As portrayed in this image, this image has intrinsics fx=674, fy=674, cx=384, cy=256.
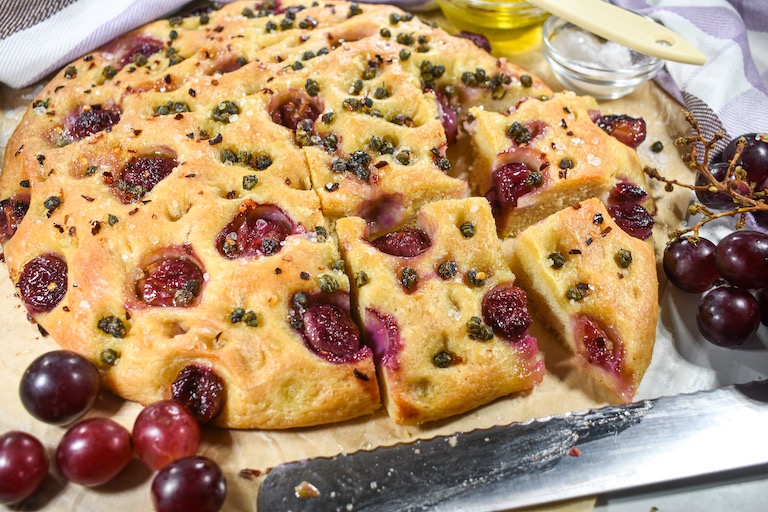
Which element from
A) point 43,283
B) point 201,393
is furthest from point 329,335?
point 43,283

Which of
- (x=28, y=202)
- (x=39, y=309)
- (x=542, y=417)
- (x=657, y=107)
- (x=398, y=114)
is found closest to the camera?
(x=542, y=417)

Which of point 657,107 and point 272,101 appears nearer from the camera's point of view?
point 272,101

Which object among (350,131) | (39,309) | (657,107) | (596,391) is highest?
(350,131)

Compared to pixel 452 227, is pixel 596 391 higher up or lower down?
lower down

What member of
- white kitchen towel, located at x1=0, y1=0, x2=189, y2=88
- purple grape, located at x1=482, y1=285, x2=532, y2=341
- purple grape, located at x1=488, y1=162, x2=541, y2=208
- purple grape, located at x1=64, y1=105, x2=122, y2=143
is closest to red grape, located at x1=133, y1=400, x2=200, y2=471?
purple grape, located at x1=482, y1=285, x2=532, y2=341

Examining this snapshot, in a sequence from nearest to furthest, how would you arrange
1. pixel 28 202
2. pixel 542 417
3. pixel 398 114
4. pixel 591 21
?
pixel 542 417 < pixel 28 202 < pixel 398 114 < pixel 591 21

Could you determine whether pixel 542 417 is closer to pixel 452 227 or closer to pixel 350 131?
pixel 452 227

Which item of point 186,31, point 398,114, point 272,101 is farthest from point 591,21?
point 186,31
